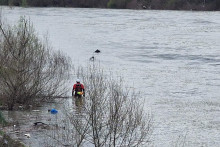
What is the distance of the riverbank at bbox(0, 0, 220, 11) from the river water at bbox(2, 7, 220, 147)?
1058 cm

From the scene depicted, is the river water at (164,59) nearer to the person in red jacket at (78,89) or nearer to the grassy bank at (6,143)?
the person in red jacket at (78,89)

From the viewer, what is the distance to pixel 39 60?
57.7 ft

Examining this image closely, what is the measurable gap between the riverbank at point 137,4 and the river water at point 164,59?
34.7ft

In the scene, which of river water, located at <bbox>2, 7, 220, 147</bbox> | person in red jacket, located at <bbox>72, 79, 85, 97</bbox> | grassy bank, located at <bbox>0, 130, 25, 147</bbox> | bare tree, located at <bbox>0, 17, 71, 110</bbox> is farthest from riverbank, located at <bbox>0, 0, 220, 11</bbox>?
grassy bank, located at <bbox>0, 130, 25, 147</bbox>

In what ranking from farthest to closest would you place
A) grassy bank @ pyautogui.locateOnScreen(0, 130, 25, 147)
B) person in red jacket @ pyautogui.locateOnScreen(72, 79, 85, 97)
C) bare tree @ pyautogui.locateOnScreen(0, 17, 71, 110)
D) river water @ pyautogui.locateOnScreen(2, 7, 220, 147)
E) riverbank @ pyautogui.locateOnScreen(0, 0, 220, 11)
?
riverbank @ pyautogui.locateOnScreen(0, 0, 220, 11) → person in red jacket @ pyautogui.locateOnScreen(72, 79, 85, 97) → river water @ pyautogui.locateOnScreen(2, 7, 220, 147) → bare tree @ pyautogui.locateOnScreen(0, 17, 71, 110) → grassy bank @ pyautogui.locateOnScreen(0, 130, 25, 147)

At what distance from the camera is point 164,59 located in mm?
33969

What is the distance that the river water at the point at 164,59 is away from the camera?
1722 cm

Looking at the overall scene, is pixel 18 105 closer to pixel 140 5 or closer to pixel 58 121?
pixel 58 121

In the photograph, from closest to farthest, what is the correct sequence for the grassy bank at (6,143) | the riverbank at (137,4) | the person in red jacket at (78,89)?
the grassy bank at (6,143)
the person in red jacket at (78,89)
the riverbank at (137,4)

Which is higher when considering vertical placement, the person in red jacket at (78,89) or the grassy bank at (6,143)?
the grassy bank at (6,143)

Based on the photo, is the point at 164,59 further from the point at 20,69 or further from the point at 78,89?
the point at 20,69

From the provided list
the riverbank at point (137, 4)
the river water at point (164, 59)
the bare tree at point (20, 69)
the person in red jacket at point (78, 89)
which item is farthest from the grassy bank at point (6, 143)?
the riverbank at point (137, 4)

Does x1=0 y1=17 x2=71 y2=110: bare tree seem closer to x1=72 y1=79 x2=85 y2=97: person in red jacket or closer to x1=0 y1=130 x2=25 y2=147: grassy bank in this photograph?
x1=72 y1=79 x2=85 y2=97: person in red jacket

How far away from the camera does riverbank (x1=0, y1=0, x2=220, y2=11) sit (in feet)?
232
